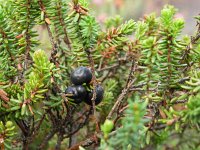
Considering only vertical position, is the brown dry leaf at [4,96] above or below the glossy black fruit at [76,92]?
above

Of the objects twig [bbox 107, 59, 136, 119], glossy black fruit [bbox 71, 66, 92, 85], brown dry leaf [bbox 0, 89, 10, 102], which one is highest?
glossy black fruit [bbox 71, 66, 92, 85]

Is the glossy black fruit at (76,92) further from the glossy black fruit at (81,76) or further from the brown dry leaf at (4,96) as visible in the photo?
the brown dry leaf at (4,96)

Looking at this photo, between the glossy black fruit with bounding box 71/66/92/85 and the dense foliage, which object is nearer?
the dense foliage

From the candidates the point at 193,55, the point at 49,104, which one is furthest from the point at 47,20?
the point at 193,55

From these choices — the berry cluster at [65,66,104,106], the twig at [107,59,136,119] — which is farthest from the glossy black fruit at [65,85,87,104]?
the twig at [107,59,136,119]

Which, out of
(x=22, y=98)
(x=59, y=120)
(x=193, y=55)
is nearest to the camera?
(x=22, y=98)

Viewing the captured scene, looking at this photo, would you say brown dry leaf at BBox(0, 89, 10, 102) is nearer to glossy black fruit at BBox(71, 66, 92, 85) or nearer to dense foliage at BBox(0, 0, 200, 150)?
dense foliage at BBox(0, 0, 200, 150)

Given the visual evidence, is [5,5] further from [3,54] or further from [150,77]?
[150,77]

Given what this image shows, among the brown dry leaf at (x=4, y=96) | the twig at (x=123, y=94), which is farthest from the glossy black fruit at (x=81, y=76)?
the brown dry leaf at (x=4, y=96)
